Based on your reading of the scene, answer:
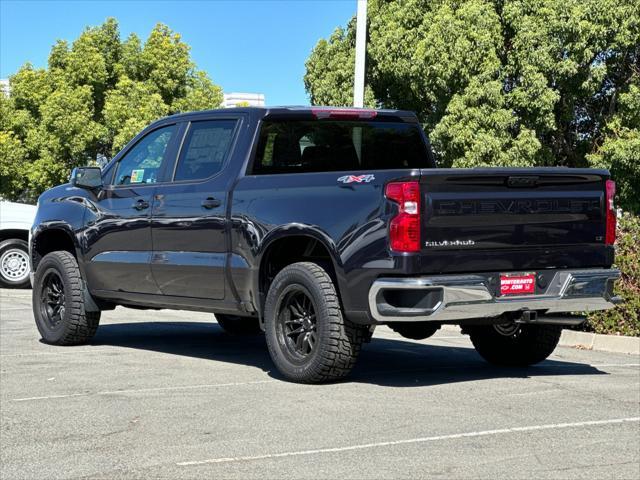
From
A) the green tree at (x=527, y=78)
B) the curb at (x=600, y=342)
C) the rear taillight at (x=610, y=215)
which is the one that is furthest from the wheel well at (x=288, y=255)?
the green tree at (x=527, y=78)

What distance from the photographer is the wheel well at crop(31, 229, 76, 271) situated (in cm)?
1102

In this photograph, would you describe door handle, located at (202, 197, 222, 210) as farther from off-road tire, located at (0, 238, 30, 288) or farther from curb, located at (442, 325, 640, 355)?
off-road tire, located at (0, 238, 30, 288)

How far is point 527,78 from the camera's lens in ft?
95.6

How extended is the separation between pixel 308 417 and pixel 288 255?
2027 millimetres

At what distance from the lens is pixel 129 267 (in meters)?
9.77

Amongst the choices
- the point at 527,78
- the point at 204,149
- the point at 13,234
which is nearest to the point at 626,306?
the point at 204,149

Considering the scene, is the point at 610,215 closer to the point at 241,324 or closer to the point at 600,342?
the point at 600,342

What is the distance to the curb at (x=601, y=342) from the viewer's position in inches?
436

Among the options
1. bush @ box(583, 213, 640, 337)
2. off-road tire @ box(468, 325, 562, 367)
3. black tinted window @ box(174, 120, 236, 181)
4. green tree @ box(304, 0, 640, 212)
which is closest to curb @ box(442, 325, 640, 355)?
bush @ box(583, 213, 640, 337)

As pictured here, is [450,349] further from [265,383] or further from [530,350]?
[265,383]

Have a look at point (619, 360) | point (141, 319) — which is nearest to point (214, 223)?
point (619, 360)

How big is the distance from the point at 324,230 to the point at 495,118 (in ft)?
72.3

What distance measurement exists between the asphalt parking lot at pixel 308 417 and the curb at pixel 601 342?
0.54 m

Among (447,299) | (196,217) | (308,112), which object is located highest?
(308,112)
